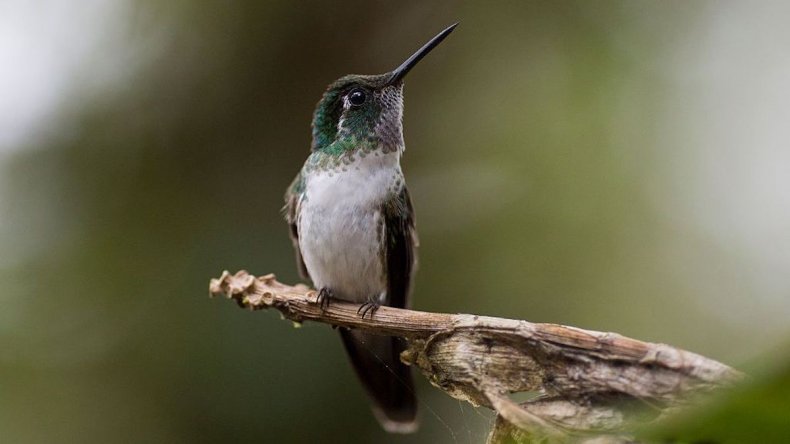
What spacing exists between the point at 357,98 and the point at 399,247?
70 centimetres

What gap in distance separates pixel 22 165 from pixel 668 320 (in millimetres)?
4327

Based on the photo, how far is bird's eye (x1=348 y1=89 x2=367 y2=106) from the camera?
349cm

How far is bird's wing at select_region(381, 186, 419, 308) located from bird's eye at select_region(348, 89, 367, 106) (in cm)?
45

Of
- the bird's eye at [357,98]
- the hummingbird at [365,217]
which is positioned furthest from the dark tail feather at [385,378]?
the bird's eye at [357,98]

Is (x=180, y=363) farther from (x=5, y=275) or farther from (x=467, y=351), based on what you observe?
(x=467, y=351)

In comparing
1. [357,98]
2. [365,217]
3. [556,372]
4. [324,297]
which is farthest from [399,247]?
[556,372]

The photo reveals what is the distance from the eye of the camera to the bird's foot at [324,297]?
2800mm

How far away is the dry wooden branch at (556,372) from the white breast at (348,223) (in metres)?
1.08

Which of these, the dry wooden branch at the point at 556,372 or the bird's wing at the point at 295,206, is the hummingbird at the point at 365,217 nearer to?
the bird's wing at the point at 295,206

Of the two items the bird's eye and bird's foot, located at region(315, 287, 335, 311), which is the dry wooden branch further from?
the bird's eye

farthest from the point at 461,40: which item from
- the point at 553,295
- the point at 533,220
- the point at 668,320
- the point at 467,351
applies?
the point at 467,351

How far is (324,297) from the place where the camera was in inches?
123

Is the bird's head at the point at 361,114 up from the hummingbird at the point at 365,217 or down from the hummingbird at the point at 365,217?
up

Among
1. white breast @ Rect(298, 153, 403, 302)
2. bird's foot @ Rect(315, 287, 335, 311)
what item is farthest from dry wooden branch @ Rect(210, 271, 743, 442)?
white breast @ Rect(298, 153, 403, 302)
